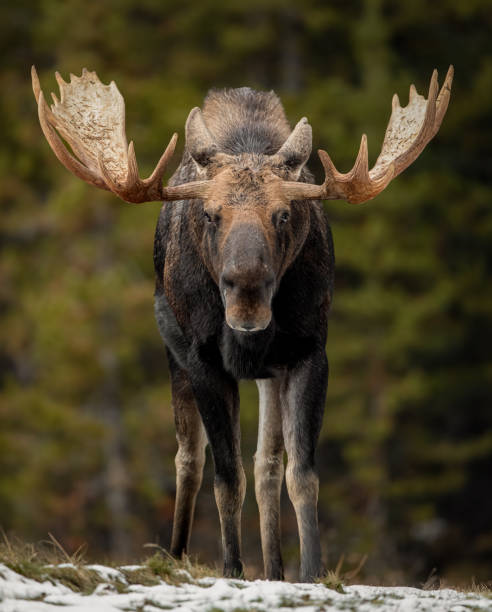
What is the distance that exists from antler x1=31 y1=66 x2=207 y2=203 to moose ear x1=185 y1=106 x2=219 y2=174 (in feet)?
0.75

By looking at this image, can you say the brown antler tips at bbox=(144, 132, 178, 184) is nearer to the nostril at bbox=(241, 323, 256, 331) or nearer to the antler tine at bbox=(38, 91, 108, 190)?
the antler tine at bbox=(38, 91, 108, 190)

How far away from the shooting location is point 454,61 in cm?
3025

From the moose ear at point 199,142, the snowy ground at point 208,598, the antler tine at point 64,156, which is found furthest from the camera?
the antler tine at point 64,156

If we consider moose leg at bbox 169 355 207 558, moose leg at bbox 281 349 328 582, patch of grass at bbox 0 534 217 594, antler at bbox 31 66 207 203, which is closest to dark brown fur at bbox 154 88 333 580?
moose leg at bbox 281 349 328 582

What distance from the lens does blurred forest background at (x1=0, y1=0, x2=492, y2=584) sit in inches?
976

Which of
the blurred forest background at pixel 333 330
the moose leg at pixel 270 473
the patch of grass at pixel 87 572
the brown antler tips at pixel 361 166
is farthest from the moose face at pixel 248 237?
the blurred forest background at pixel 333 330

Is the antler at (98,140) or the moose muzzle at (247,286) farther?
the antler at (98,140)

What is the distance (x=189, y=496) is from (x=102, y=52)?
64.8 feet

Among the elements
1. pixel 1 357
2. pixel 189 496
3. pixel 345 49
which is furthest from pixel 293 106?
pixel 189 496

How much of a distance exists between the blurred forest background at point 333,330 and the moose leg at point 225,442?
46.9ft

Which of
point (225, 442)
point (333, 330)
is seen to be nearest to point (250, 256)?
point (225, 442)

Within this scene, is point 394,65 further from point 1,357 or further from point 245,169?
point 245,169

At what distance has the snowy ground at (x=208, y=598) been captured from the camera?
5.59 metres

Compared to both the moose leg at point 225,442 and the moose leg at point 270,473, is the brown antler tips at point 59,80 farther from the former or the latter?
the moose leg at point 270,473
